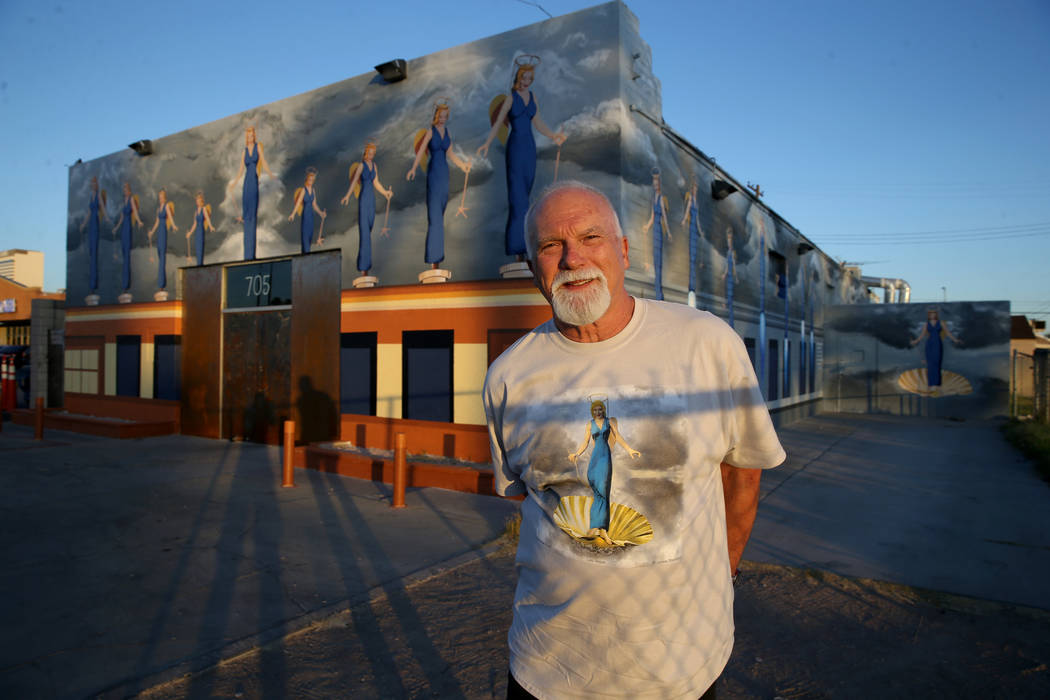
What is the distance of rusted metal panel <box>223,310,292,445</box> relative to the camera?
1216cm

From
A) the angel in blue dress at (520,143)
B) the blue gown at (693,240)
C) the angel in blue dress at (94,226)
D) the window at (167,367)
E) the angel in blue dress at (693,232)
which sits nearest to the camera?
the angel in blue dress at (520,143)

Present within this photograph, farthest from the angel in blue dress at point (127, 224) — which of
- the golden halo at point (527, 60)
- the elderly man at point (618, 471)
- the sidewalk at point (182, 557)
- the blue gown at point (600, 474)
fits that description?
the blue gown at point (600, 474)

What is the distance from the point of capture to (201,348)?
13703 mm

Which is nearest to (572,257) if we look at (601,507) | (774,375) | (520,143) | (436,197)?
(601,507)

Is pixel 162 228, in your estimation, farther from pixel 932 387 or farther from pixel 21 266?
pixel 21 266

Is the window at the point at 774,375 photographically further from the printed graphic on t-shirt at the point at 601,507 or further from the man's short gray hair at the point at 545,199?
the printed graphic on t-shirt at the point at 601,507

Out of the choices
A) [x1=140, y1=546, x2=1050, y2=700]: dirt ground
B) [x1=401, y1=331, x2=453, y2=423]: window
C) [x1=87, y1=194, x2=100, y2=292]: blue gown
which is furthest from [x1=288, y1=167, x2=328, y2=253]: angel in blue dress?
[x1=140, y1=546, x2=1050, y2=700]: dirt ground

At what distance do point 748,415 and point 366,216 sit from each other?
1011 centimetres

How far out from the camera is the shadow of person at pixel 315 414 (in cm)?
1142

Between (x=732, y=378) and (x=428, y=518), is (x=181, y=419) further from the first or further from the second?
(x=732, y=378)

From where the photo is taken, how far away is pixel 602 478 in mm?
1734

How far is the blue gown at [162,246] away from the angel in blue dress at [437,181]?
25.6 feet

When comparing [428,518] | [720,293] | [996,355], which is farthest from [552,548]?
[996,355]

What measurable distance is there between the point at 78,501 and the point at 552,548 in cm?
770
